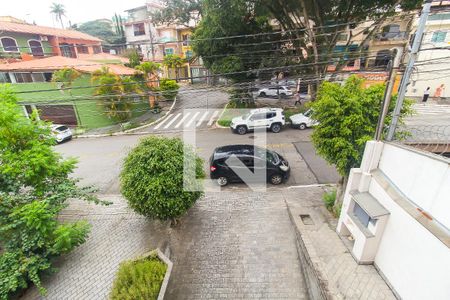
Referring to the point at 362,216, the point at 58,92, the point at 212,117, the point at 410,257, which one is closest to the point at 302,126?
the point at 212,117

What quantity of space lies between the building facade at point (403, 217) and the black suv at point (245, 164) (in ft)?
11.7

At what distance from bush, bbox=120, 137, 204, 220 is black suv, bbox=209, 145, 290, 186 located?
3086 millimetres

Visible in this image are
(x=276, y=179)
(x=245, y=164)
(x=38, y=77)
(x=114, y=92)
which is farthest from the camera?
(x=38, y=77)

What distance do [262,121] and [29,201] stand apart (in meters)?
13.0

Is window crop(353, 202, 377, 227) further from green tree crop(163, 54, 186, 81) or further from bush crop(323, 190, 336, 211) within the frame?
green tree crop(163, 54, 186, 81)

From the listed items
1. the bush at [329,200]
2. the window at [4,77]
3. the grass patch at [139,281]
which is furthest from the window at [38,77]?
the bush at [329,200]

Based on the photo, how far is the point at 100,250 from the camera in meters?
7.48

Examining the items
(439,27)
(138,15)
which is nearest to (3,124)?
(439,27)

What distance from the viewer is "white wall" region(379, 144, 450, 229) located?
13.6 ft

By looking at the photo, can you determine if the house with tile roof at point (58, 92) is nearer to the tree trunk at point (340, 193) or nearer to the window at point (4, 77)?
the window at point (4, 77)

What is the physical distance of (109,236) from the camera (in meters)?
8.05

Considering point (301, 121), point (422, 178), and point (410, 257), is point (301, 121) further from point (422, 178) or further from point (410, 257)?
point (410, 257)

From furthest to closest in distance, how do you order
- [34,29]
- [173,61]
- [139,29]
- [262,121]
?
1. [139,29]
2. [173,61]
3. [34,29]
4. [262,121]

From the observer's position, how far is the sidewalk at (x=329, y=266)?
5.56 metres
